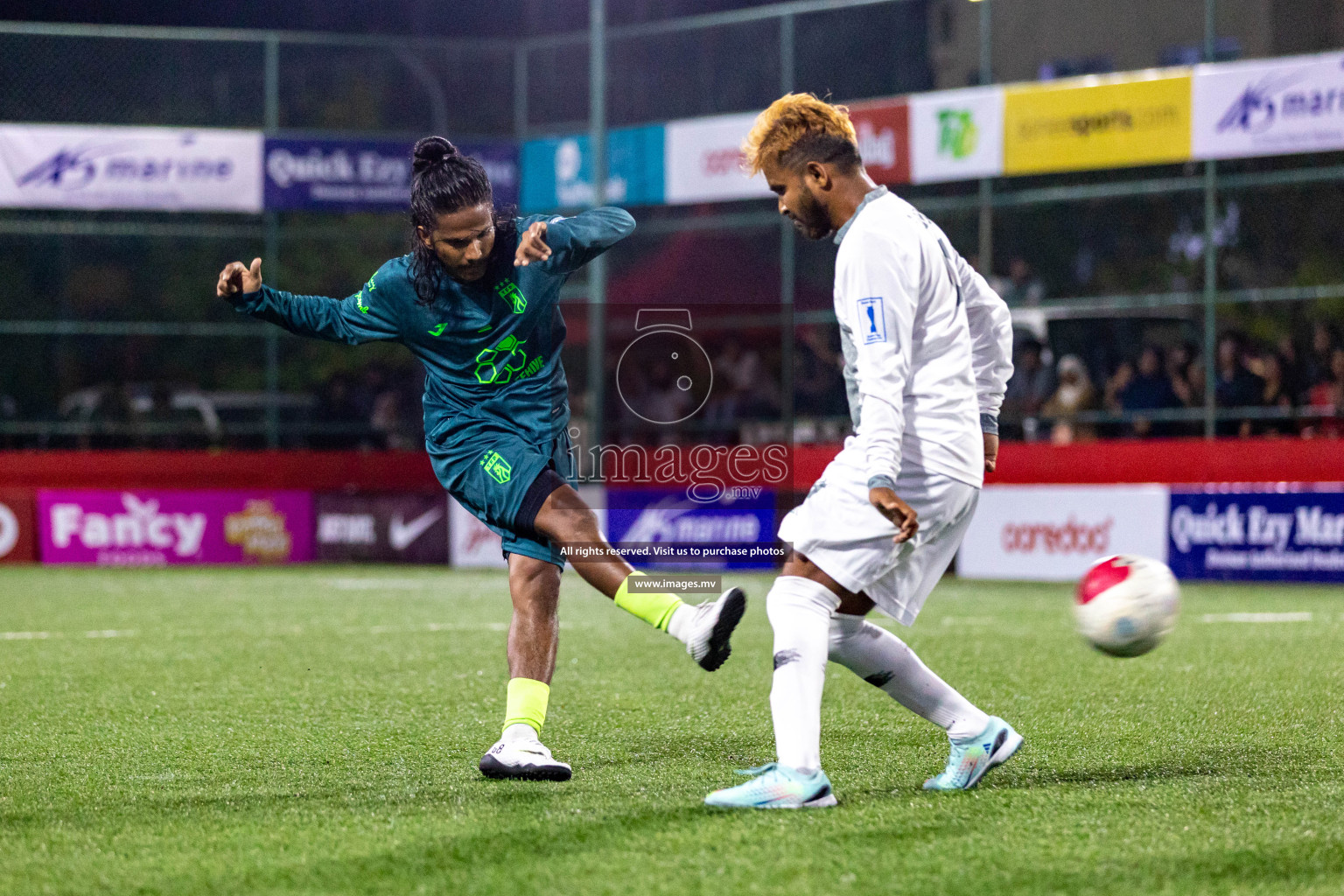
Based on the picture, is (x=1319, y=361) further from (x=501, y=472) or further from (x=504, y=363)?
(x=501, y=472)

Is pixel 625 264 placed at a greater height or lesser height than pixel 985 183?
lesser

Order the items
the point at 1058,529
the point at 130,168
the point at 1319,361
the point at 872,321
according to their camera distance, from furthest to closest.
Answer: the point at 130,168, the point at 1319,361, the point at 1058,529, the point at 872,321

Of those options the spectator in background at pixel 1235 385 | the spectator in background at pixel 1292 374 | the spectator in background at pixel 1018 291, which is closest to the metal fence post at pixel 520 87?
the spectator in background at pixel 1018 291

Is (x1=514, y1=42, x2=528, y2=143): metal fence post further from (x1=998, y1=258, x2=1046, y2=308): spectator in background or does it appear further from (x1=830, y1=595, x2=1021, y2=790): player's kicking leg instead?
(x1=830, y1=595, x2=1021, y2=790): player's kicking leg

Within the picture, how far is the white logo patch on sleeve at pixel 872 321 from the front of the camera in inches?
172

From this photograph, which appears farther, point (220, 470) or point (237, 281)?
point (220, 470)

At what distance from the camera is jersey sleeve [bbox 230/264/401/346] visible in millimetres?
5551

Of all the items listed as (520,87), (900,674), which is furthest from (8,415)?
(900,674)

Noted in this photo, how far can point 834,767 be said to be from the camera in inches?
214

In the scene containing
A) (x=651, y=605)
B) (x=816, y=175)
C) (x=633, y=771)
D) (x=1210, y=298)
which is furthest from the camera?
(x=1210, y=298)

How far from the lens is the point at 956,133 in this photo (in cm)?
1875

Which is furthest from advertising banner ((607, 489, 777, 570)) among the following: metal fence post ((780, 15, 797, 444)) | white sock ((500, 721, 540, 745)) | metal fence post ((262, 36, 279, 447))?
white sock ((500, 721, 540, 745))

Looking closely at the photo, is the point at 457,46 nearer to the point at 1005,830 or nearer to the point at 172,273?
the point at 172,273

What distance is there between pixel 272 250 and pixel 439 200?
18736 mm
